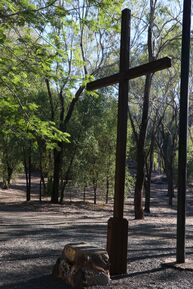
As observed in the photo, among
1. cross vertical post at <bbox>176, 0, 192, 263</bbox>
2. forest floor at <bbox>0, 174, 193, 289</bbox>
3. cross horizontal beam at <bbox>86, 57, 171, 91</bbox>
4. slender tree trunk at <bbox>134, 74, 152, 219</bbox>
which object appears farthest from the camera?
slender tree trunk at <bbox>134, 74, 152, 219</bbox>

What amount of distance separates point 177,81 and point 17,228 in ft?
60.7

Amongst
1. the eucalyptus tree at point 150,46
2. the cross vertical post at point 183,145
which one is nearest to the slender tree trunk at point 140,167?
the eucalyptus tree at point 150,46

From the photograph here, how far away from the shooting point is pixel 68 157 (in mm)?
25406

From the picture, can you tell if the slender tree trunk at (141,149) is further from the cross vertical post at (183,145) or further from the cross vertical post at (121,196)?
the cross vertical post at (121,196)

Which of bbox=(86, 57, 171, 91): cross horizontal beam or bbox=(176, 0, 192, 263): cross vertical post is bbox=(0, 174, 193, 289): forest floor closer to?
bbox=(176, 0, 192, 263): cross vertical post

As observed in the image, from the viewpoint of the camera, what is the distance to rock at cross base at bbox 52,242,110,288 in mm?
5312

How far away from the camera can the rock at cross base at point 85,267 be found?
5312mm

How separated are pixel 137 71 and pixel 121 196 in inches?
68.5

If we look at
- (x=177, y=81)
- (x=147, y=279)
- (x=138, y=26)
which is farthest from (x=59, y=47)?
(x=177, y=81)

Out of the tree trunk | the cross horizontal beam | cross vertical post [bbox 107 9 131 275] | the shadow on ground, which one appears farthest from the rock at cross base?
the tree trunk

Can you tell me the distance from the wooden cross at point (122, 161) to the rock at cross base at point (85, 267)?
0.54 meters

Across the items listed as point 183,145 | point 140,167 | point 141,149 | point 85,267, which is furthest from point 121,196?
point 141,149

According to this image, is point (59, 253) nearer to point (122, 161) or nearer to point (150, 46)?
point (122, 161)

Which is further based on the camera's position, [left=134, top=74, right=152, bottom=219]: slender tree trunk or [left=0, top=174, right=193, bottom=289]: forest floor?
[left=134, top=74, right=152, bottom=219]: slender tree trunk
